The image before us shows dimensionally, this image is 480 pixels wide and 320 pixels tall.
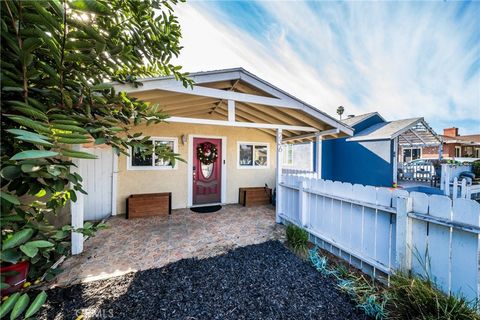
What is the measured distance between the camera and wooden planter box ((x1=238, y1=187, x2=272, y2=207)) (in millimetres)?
6570

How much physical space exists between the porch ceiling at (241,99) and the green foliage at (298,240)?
234cm

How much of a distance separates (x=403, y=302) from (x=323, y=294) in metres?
0.78

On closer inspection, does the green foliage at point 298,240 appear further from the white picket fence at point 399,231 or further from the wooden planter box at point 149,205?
the wooden planter box at point 149,205

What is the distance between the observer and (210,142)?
659cm

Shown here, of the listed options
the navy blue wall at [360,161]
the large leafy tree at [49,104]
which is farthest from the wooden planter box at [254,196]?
the navy blue wall at [360,161]

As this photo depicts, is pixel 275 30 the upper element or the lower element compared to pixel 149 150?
upper

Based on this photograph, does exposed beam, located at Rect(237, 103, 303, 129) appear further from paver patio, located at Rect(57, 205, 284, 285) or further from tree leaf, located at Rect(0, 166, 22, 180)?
tree leaf, located at Rect(0, 166, 22, 180)

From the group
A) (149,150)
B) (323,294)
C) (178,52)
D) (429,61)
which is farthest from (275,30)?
(429,61)

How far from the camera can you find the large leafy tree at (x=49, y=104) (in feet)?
2.22

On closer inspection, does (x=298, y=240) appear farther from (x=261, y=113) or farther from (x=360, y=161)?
(x=360, y=161)

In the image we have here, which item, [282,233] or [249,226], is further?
[249,226]

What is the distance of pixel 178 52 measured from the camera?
1742 millimetres

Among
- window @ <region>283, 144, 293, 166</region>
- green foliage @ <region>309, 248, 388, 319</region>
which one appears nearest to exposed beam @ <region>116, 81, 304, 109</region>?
green foliage @ <region>309, 248, 388, 319</region>

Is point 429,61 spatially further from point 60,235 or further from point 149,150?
point 60,235
